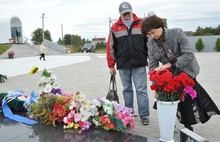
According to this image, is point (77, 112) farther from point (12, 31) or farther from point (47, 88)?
point (12, 31)

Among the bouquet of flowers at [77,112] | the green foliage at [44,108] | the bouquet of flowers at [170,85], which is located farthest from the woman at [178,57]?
the green foliage at [44,108]

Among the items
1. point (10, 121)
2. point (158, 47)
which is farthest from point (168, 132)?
point (10, 121)

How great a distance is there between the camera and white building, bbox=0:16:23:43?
4300 cm

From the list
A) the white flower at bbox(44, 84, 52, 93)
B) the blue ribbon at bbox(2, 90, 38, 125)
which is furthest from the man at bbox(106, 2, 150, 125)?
the blue ribbon at bbox(2, 90, 38, 125)

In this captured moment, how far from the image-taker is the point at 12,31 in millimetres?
44844

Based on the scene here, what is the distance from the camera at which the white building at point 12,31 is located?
43000 mm

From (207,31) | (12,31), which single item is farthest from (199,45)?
(12,31)

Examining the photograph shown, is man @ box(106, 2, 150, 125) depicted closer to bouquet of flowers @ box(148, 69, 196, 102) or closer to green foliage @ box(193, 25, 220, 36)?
bouquet of flowers @ box(148, 69, 196, 102)

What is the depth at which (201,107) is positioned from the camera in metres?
3.02

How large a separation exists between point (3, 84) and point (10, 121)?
502 cm

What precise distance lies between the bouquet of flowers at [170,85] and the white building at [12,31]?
43.8 m

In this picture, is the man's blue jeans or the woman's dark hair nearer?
the woman's dark hair

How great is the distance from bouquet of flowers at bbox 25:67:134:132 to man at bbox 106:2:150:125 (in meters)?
0.57

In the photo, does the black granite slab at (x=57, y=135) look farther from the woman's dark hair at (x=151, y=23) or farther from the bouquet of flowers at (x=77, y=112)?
the woman's dark hair at (x=151, y=23)
